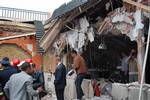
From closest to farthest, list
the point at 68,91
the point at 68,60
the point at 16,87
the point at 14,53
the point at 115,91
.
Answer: the point at 16,87 < the point at 115,91 < the point at 68,91 < the point at 68,60 < the point at 14,53

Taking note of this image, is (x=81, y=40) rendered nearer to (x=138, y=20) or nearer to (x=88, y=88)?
(x=88, y=88)

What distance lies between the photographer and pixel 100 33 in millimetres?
13000

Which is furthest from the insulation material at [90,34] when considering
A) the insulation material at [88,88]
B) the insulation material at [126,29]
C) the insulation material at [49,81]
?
the insulation material at [49,81]

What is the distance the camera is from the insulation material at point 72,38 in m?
14.5

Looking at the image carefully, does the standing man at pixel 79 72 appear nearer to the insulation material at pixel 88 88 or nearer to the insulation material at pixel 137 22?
the insulation material at pixel 88 88

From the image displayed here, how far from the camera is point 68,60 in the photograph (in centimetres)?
1697

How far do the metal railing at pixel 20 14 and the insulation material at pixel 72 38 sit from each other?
36.0ft

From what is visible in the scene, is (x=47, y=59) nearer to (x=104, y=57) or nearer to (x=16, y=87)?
(x=104, y=57)

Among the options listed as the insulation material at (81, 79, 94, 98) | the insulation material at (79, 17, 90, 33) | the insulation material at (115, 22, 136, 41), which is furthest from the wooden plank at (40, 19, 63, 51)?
the insulation material at (115, 22, 136, 41)

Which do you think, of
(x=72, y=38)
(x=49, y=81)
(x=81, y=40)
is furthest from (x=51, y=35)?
(x=49, y=81)

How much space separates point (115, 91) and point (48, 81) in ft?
23.0

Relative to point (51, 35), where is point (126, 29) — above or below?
below

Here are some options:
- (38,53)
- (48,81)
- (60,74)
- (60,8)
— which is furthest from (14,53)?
(60,74)

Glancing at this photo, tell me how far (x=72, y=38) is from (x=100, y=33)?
81.6 inches
